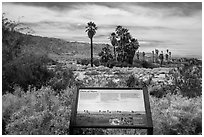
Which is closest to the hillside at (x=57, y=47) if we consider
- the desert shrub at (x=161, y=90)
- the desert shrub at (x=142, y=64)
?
the desert shrub at (x=142, y=64)

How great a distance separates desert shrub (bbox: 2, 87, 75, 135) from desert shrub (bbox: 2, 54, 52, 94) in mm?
100

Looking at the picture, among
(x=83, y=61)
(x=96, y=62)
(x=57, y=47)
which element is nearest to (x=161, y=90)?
(x=96, y=62)

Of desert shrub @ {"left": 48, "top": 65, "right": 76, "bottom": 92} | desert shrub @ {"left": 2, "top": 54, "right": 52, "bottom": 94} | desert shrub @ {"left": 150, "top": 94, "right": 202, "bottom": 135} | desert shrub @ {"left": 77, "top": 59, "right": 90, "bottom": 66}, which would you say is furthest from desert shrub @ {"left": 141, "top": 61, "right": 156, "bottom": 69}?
desert shrub @ {"left": 2, "top": 54, "right": 52, "bottom": 94}

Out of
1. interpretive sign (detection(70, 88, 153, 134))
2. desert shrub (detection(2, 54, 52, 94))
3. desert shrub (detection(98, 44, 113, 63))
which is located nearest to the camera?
interpretive sign (detection(70, 88, 153, 134))

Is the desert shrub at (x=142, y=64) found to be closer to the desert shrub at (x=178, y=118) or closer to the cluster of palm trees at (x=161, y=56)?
the cluster of palm trees at (x=161, y=56)

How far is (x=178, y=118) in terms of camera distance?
3145 mm

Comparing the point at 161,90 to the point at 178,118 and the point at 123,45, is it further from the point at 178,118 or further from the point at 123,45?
the point at 123,45

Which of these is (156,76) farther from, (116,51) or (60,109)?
(60,109)

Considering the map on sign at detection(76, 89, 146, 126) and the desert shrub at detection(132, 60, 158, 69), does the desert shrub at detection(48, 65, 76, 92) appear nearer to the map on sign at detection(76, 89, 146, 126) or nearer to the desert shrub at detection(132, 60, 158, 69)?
the desert shrub at detection(132, 60, 158, 69)

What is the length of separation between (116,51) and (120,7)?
418 mm

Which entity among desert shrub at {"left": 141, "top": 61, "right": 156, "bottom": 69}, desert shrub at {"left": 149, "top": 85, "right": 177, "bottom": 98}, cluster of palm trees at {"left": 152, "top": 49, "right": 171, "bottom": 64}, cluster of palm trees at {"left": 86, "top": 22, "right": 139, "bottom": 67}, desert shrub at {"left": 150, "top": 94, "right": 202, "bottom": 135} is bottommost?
desert shrub at {"left": 150, "top": 94, "right": 202, "bottom": 135}

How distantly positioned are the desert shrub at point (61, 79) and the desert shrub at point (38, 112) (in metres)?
0.07

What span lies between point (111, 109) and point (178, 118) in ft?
2.46

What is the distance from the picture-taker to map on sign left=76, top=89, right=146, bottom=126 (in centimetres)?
259
